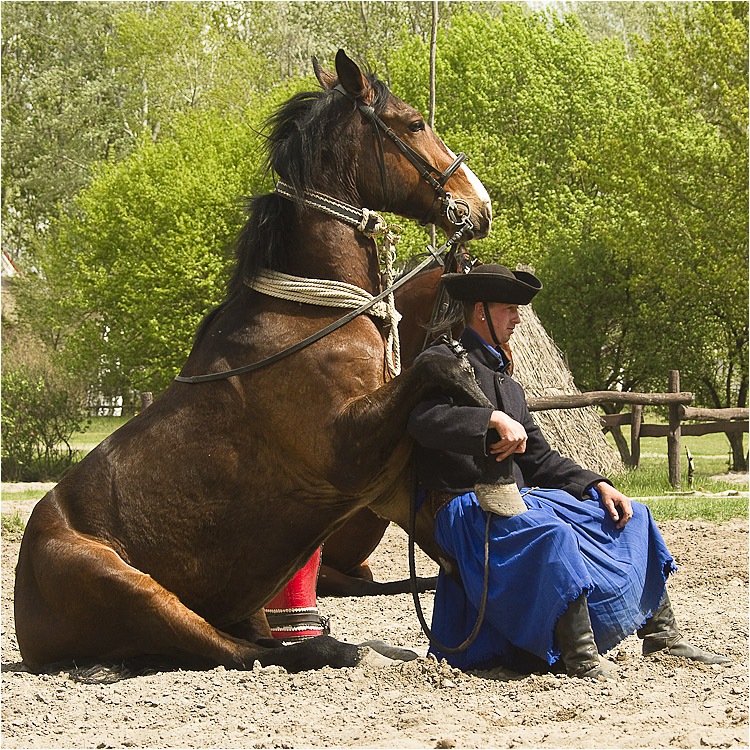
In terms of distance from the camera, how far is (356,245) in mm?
4332

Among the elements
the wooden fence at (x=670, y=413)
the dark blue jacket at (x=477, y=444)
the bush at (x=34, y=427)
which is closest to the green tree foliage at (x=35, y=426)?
the bush at (x=34, y=427)

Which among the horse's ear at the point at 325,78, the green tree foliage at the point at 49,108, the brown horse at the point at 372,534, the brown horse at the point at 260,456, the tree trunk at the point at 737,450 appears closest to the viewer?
the brown horse at the point at 260,456

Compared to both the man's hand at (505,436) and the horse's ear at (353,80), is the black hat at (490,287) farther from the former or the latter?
the horse's ear at (353,80)

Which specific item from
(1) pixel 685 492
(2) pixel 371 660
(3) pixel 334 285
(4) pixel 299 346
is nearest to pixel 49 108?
(1) pixel 685 492

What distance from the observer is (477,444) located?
3.64m

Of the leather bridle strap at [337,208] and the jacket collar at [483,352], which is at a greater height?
the leather bridle strap at [337,208]

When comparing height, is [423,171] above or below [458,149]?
below

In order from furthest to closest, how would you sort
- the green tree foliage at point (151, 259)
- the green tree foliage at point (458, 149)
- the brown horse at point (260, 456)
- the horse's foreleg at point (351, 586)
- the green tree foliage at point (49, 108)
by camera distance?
the green tree foliage at point (49, 108) → the green tree foliage at point (151, 259) → the green tree foliage at point (458, 149) → the horse's foreleg at point (351, 586) → the brown horse at point (260, 456)

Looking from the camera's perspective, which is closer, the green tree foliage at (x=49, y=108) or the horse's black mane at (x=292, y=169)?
the horse's black mane at (x=292, y=169)

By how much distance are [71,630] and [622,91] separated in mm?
25066

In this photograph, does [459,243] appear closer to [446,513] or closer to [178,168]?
[446,513]

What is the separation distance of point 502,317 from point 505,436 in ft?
2.32

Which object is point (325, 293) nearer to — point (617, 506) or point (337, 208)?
point (337, 208)

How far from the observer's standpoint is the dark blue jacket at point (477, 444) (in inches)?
144
